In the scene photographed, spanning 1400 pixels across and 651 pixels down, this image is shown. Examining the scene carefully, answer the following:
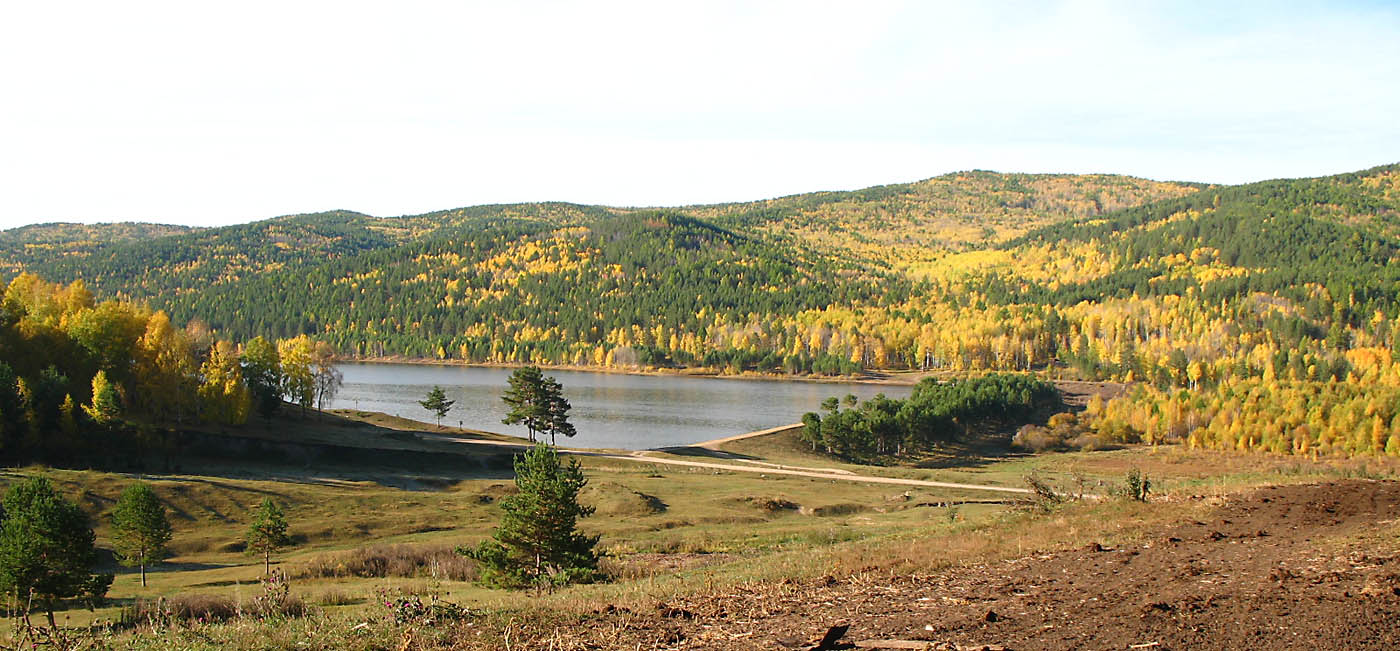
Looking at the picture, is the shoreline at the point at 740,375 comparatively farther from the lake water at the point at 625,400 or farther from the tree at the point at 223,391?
the tree at the point at 223,391

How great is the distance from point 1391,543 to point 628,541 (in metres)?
26.5

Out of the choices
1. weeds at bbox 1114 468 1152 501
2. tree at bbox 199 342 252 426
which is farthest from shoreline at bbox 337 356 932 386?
weeds at bbox 1114 468 1152 501

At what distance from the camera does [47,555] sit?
83.9 feet

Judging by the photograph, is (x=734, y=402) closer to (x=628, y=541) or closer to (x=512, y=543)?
(x=628, y=541)

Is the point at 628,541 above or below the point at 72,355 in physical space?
below

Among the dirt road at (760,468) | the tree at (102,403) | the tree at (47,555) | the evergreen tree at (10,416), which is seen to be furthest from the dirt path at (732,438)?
the tree at (47,555)

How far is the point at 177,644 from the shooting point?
9.41 metres

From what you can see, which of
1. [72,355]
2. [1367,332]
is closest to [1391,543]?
[72,355]

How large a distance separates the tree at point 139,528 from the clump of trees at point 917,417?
55.9 m

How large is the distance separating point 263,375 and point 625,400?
52.9 meters

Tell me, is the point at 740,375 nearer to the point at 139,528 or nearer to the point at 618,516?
the point at 618,516

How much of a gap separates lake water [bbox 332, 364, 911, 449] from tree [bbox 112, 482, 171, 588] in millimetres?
47633

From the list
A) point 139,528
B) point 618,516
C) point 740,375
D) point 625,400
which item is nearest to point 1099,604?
point 139,528

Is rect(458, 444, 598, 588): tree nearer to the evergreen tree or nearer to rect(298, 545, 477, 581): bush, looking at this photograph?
rect(298, 545, 477, 581): bush
